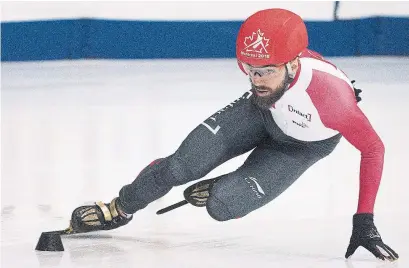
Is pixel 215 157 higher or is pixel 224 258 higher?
pixel 215 157

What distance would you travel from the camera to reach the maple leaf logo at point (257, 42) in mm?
3576

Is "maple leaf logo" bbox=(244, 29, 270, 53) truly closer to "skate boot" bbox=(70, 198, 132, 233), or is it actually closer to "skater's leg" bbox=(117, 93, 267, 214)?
"skater's leg" bbox=(117, 93, 267, 214)

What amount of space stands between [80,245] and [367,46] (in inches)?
352

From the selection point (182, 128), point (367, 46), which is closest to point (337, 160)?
point (182, 128)

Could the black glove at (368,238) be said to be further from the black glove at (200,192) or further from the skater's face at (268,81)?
the black glove at (200,192)

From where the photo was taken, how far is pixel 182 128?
7004 mm

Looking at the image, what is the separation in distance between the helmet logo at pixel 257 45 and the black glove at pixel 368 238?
2.36 feet

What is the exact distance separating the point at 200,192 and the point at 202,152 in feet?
1.02

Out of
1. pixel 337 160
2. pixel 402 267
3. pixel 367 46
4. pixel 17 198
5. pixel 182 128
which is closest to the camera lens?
pixel 402 267

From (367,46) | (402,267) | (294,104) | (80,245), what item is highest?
(367,46)

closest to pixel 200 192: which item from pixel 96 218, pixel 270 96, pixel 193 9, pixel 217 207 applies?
pixel 217 207

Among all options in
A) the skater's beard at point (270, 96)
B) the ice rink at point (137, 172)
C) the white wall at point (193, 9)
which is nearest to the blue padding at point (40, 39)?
the white wall at point (193, 9)

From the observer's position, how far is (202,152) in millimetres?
4012

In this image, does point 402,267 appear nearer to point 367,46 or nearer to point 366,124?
point 366,124
